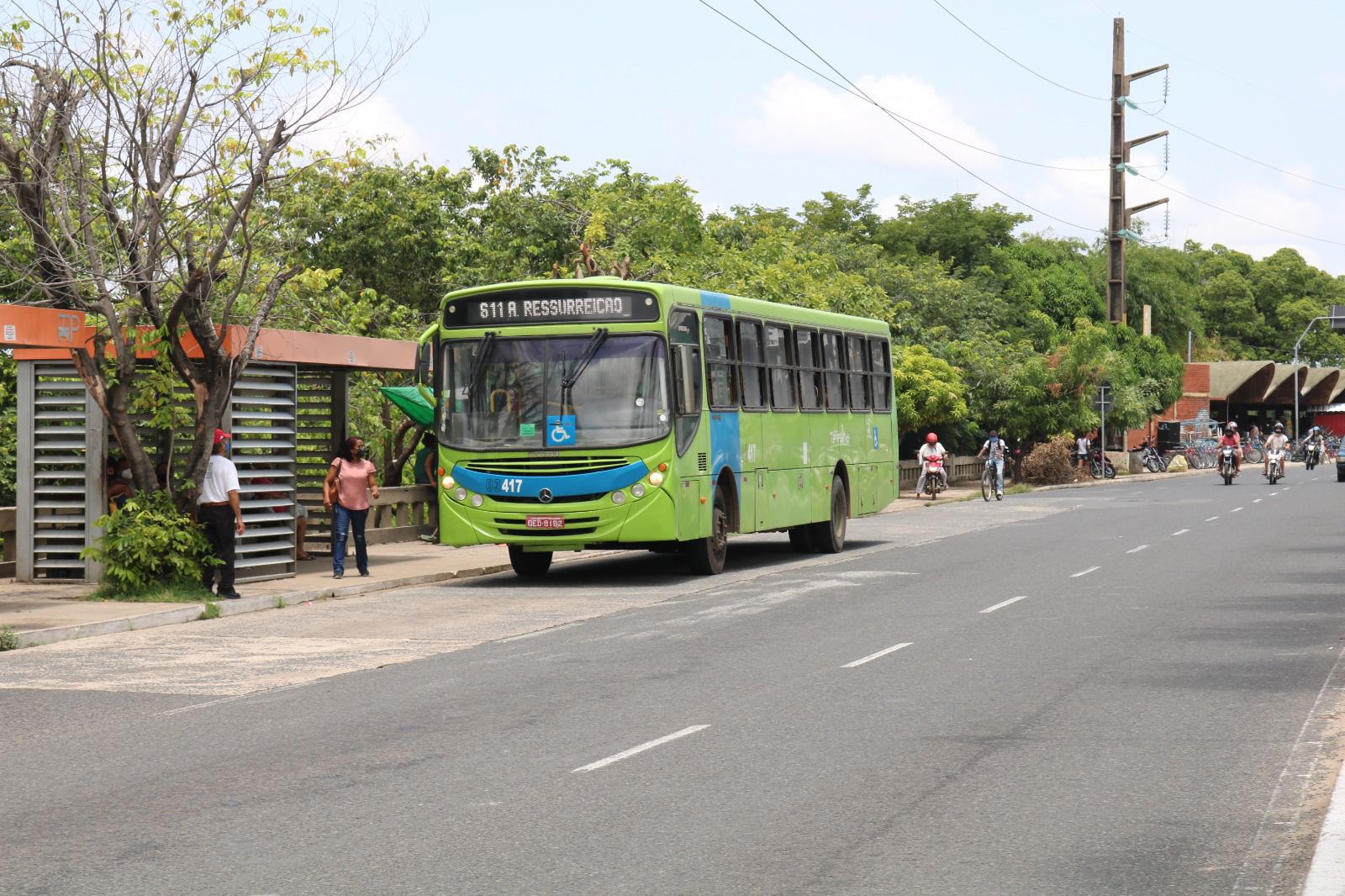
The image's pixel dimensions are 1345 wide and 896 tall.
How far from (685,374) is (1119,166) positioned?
123 ft

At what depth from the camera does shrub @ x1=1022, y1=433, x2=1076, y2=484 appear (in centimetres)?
5403

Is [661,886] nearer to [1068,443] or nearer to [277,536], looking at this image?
[277,536]

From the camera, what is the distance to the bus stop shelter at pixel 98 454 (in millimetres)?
19422

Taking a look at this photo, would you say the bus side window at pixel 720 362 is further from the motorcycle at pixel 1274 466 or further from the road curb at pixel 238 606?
the motorcycle at pixel 1274 466

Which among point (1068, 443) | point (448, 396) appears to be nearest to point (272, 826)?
point (448, 396)

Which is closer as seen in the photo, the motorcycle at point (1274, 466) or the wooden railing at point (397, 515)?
the wooden railing at point (397, 515)

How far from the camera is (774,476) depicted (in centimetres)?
2311

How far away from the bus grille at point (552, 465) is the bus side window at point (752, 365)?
2907mm

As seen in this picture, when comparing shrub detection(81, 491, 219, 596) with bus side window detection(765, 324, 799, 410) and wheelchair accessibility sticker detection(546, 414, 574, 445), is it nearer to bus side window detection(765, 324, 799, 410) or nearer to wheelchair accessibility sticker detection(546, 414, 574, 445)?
wheelchair accessibility sticker detection(546, 414, 574, 445)

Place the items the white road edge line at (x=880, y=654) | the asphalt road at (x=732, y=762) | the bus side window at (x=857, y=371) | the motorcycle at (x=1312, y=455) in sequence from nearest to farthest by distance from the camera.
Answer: the asphalt road at (x=732, y=762) < the white road edge line at (x=880, y=654) < the bus side window at (x=857, y=371) < the motorcycle at (x=1312, y=455)

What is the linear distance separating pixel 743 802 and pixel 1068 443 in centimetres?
4930

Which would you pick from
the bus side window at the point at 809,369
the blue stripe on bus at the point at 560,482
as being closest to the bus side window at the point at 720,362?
the blue stripe on bus at the point at 560,482

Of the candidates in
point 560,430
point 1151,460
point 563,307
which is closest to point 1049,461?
point 1151,460

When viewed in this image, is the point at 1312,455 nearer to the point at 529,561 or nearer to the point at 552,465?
the point at 529,561
